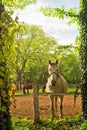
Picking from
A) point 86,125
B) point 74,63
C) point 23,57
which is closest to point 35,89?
point 86,125

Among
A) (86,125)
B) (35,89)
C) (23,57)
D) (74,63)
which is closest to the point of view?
(86,125)

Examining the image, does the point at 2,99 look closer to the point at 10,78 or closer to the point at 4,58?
the point at 10,78

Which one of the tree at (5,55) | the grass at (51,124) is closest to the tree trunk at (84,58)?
the grass at (51,124)

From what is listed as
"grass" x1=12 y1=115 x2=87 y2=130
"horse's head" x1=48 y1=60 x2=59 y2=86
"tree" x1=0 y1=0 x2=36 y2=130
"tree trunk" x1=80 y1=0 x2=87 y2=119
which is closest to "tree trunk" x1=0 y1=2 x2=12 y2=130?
"tree" x1=0 y1=0 x2=36 y2=130

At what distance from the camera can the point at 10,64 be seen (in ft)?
18.2

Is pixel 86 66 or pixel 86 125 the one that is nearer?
pixel 86 125

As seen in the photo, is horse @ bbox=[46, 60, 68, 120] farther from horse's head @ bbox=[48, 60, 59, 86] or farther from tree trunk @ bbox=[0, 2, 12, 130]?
tree trunk @ bbox=[0, 2, 12, 130]

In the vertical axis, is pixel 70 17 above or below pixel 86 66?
above

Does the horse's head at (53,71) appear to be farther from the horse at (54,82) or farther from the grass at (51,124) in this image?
the grass at (51,124)

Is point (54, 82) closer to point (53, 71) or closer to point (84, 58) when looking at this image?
point (53, 71)

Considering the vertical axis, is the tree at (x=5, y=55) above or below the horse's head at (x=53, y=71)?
above

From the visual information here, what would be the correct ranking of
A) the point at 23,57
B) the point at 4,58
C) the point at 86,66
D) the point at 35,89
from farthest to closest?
the point at 23,57 → the point at 35,89 → the point at 86,66 → the point at 4,58

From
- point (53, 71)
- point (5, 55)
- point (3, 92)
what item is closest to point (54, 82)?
point (53, 71)

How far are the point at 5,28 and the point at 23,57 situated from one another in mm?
68089
